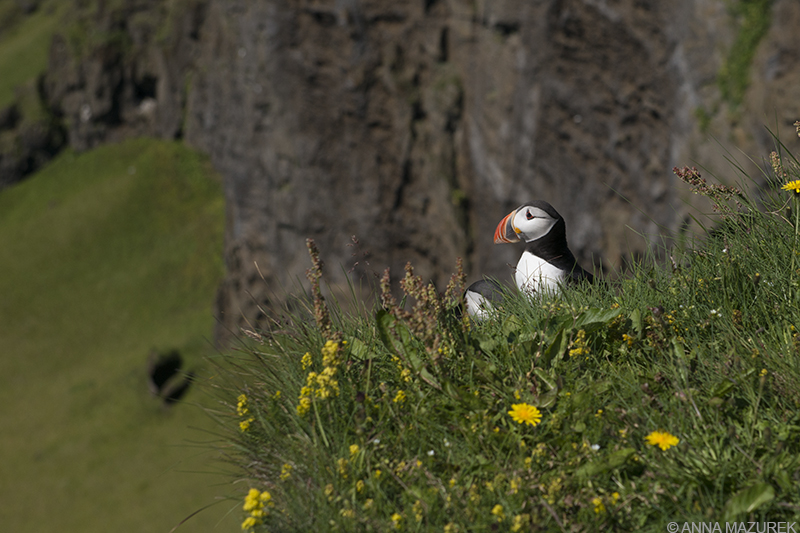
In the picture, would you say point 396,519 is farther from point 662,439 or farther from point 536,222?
point 536,222

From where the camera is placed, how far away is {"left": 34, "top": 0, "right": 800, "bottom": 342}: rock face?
19.6 metres

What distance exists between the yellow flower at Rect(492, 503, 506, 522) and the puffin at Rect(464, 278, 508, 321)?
4.77ft

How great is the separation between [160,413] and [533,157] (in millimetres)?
22031

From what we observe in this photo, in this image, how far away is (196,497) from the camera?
2709 centimetres

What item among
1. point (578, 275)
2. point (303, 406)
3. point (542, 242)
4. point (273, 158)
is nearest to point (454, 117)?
point (273, 158)

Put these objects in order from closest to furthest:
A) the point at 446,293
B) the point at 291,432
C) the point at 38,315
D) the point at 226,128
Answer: the point at 291,432, the point at 446,293, the point at 226,128, the point at 38,315

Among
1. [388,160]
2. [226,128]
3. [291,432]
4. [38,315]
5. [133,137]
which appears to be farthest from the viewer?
[133,137]

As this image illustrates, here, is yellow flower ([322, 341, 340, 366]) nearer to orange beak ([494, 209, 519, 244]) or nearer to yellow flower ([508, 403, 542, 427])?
yellow flower ([508, 403, 542, 427])

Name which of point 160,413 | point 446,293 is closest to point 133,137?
point 160,413

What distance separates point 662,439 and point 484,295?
188 centimetres

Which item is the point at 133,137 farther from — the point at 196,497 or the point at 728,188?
the point at 728,188

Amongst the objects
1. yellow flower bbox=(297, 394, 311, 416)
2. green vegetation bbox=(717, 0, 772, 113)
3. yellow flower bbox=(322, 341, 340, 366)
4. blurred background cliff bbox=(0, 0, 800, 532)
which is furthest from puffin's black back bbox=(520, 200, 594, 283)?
green vegetation bbox=(717, 0, 772, 113)

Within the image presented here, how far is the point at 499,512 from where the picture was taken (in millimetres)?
2209

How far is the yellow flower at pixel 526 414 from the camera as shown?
242 centimetres
